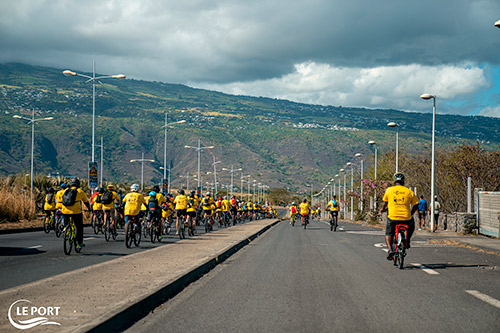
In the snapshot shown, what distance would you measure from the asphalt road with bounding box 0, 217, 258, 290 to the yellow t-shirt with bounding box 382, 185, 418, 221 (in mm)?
6791

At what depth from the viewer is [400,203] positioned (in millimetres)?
13023

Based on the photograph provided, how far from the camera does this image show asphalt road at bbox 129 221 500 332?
707 centimetres

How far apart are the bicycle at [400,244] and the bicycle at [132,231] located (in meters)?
8.37

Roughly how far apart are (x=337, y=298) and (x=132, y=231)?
10.8 metres

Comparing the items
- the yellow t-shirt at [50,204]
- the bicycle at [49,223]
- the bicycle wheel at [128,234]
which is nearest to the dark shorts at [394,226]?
the bicycle wheel at [128,234]

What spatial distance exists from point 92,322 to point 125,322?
74 centimetres

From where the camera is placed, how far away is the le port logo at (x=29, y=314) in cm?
659

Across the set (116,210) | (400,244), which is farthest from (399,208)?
(116,210)

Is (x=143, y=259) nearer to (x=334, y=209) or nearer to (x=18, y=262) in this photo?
(x=18, y=262)

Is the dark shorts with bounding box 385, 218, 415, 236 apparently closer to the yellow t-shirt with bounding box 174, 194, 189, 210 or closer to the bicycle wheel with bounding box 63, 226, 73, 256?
the bicycle wheel with bounding box 63, 226, 73, 256

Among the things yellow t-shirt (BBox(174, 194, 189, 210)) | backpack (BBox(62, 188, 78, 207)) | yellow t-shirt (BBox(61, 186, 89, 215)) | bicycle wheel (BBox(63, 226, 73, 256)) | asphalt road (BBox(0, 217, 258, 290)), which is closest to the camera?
asphalt road (BBox(0, 217, 258, 290))

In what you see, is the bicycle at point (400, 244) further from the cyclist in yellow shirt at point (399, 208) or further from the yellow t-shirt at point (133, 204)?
the yellow t-shirt at point (133, 204)

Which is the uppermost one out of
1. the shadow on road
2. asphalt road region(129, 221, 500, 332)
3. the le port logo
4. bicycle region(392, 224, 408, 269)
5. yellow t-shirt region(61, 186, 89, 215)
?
yellow t-shirt region(61, 186, 89, 215)

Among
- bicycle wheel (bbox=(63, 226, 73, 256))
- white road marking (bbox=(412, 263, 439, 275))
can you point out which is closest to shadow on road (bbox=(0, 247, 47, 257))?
bicycle wheel (bbox=(63, 226, 73, 256))
